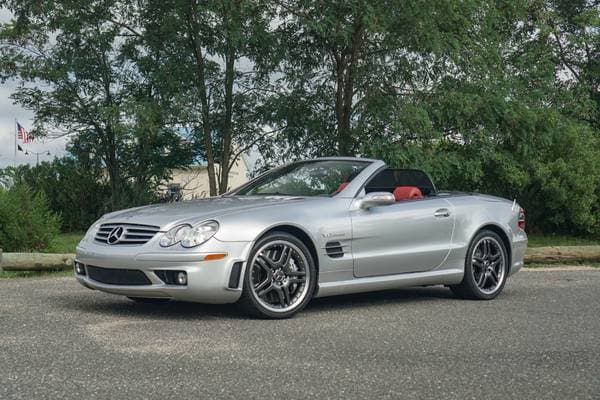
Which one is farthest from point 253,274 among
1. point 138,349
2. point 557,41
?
point 557,41

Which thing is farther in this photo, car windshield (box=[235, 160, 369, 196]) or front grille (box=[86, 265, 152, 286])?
car windshield (box=[235, 160, 369, 196])

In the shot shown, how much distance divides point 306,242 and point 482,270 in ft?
8.28

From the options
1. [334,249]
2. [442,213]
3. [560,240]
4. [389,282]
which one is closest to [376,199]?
[334,249]

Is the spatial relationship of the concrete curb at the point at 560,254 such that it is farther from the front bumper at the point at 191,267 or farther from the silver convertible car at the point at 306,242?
the front bumper at the point at 191,267

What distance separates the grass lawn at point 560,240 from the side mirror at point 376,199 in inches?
545

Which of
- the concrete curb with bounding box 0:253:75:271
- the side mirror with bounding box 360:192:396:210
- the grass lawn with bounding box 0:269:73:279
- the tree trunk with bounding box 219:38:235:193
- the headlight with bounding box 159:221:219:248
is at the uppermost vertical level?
the tree trunk with bounding box 219:38:235:193

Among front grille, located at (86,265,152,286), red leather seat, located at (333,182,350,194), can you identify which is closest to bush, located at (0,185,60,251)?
front grille, located at (86,265,152,286)

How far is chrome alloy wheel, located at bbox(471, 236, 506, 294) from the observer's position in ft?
31.1

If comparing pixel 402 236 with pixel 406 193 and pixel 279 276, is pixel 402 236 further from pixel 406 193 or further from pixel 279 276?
pixel 279 276

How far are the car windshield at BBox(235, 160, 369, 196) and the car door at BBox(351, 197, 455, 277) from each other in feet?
1.56

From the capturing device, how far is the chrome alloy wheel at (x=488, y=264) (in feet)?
31.1

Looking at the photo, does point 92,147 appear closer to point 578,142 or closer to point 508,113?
point 508,113

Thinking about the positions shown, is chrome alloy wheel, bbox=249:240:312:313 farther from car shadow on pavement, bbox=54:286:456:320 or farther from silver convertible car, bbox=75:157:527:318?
car shadow on pavement, bbox=54:286:456:320

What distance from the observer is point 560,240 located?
2259 cm
